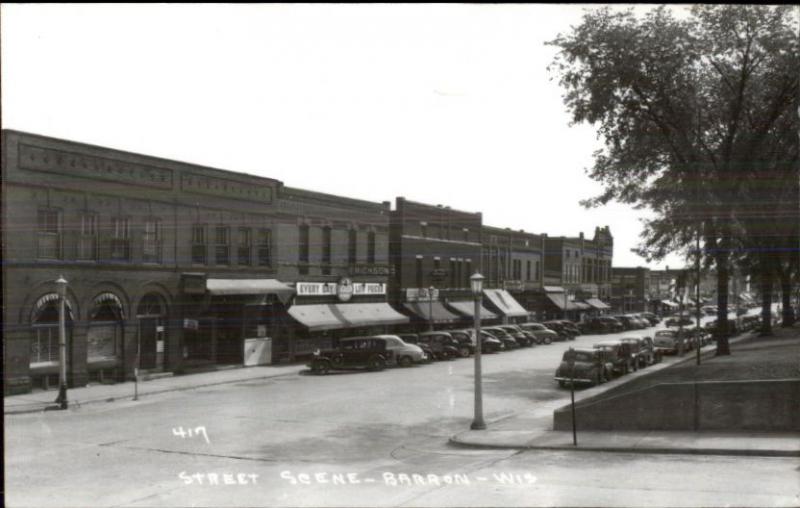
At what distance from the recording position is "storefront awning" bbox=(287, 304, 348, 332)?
38.5 meters

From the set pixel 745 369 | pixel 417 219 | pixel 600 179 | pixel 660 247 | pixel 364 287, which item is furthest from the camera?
pixel 417 219

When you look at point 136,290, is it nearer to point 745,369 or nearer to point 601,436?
point 601,436

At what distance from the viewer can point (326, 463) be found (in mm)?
14938

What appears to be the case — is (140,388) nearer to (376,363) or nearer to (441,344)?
(376,363)

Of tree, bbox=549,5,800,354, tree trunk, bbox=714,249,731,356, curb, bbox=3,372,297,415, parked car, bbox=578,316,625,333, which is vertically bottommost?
parked car, bbox=578,316,625,333

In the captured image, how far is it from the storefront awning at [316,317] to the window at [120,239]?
9887 mm

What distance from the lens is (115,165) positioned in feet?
99.5

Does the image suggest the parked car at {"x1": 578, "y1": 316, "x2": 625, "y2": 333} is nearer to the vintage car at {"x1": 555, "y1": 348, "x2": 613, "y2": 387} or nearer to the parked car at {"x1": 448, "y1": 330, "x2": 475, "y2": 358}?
the parked car at {"x1": 448, "y1": 330, "x2": 475, "y2": 358}

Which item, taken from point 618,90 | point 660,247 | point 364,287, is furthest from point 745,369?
point 364,287

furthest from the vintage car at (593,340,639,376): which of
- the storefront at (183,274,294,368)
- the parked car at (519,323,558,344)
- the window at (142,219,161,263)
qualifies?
the window at (142,219,161,263)

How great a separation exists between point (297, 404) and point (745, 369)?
44.4 ft

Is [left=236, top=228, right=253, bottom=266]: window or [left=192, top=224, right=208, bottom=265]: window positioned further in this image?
[left=236, top=228, right=253, bottom=266]: window

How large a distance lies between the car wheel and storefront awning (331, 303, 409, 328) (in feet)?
22.3

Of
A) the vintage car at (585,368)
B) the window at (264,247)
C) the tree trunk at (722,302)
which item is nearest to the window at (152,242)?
the window at (264,247)
